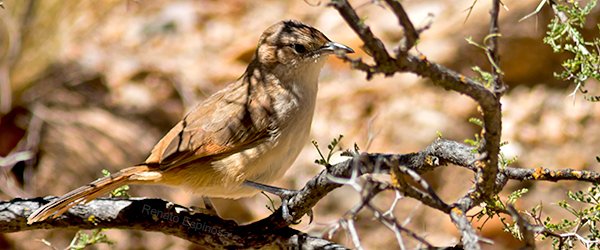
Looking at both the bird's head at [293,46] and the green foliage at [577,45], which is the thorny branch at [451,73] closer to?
the green foliage at [577,45]

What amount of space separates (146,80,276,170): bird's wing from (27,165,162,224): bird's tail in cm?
7

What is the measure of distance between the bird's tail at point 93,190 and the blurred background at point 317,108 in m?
2.30

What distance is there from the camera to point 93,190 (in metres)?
3.40

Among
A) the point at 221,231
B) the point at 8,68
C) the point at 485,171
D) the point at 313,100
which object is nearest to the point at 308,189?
the point at 221,231

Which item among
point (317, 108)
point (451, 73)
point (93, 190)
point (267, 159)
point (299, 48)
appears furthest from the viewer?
point (317, 108)

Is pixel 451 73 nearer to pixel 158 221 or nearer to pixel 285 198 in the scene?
pixel 285 198

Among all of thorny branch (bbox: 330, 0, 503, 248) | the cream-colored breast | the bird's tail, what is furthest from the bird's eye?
thorny branch (bbox: 330, 0, 503, 248)

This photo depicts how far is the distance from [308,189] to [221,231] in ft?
1.94

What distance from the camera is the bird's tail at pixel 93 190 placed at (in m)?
3.28

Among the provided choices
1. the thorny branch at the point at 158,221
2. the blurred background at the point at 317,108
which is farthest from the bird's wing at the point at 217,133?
the blurred background at the point at 317,108

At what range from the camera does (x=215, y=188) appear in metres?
3.74

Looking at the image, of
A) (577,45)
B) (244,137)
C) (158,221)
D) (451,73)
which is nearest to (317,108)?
(244,137)

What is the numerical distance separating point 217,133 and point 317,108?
275 cm

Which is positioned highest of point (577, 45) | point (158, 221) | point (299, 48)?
point (299, 48)
